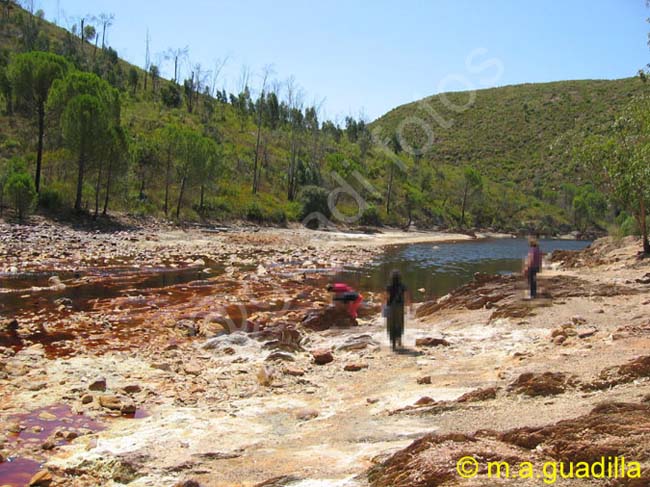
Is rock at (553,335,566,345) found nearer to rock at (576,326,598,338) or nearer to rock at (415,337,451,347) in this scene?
rock at (576,326,598,338)

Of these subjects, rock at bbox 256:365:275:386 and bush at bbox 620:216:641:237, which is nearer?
rock at bbox 256:365:275:386

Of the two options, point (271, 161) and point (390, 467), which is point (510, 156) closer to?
point (271, 161)

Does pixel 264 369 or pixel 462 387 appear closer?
pixel 462 387

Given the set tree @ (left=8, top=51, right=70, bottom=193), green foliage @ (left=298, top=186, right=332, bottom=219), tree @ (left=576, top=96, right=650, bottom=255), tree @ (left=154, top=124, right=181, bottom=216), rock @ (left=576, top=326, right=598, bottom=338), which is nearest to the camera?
rock @ (left=576, top=326, right=598, bottom=338)

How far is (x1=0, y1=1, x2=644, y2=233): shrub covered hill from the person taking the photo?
37438 mm

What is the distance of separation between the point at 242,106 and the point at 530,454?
299 ft

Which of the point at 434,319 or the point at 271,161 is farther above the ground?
the point at 271,161

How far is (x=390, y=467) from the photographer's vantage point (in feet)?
14.1

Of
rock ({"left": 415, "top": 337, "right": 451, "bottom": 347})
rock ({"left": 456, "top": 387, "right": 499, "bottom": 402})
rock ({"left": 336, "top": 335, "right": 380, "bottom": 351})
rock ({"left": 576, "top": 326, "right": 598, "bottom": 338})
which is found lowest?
rock ({"left": 336, "top": 335, "right": 380, "bottom": 351})

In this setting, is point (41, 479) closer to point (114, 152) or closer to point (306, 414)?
point (306, 414)

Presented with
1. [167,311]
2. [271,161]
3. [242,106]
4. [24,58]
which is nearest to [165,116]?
[271,161]

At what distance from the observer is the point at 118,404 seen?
7562 millimetres

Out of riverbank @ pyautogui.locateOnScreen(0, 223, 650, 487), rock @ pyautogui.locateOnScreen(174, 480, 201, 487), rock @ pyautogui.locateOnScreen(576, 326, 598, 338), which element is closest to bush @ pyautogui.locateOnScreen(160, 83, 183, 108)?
riverbank @ pyautogui.locateOnScreen(0, 223, 650, 487)

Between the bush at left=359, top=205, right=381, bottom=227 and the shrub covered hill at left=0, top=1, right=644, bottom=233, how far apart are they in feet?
0.49
